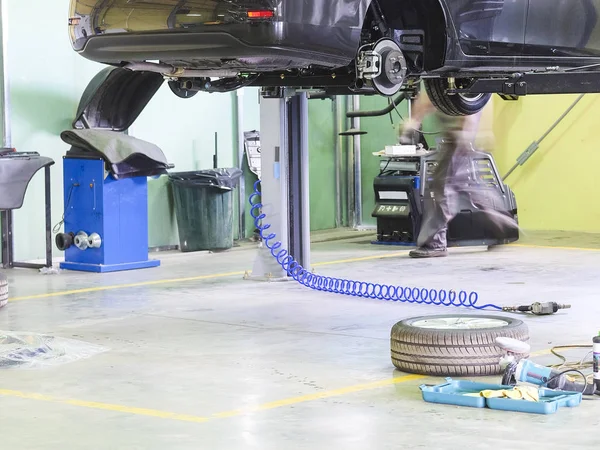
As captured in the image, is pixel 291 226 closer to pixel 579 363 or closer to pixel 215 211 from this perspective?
pixel 215 211

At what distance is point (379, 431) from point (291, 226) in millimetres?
4979

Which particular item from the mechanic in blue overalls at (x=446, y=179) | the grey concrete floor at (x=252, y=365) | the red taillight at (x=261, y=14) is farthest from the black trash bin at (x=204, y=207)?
the red taillight at (x=261, y=14)

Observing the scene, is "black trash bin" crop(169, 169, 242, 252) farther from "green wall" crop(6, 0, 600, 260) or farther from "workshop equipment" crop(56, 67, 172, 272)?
"workshop equipment" crop(56, 67, 172, 272)

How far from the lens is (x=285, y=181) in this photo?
9.31 meters

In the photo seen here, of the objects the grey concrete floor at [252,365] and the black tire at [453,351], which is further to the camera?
the black tire at [453,351]

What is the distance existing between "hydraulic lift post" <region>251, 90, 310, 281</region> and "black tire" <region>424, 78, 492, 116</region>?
1564 mm

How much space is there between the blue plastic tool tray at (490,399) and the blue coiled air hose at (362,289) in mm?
2541

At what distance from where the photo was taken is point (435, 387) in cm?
501

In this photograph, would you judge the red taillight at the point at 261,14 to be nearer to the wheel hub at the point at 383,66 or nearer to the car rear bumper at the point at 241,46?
the car rear bumper at the point at 241,46

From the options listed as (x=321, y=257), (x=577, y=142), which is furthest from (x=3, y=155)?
(x=577, y=142)

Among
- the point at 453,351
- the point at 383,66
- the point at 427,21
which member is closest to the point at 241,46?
the point at 383,66

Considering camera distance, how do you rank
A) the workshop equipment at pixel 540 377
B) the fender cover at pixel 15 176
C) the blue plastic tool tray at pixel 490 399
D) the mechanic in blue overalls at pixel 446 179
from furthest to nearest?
the mechanic in blue overalls at pixel 446 179, the fender cover at pixel 15 176, the workshop equipment at pixel 540 377, the blue plastic tool tray at pixel 490 399

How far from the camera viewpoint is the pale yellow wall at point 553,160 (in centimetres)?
1319

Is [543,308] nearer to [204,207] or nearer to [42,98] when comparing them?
[204,207]
